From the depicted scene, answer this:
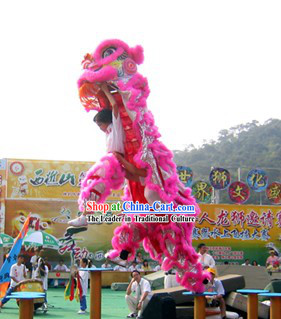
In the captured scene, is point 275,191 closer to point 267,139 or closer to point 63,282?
point 63,282

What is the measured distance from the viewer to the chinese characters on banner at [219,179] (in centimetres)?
1930

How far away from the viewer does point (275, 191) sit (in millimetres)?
20188

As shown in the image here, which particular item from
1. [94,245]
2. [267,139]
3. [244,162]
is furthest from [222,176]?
[267,139]

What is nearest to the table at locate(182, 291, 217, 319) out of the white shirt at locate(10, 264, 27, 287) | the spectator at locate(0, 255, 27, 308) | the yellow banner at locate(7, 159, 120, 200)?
the spectator at locate(0, 255, 27, 308)

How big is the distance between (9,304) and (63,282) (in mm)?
4737

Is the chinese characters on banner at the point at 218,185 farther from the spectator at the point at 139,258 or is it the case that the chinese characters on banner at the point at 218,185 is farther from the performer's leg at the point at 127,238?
the performer's leg at the point at 127,238

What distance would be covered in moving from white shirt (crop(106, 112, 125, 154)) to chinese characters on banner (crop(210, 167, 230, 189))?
12.7m

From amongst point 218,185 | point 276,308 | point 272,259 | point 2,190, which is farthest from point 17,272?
point 218,185

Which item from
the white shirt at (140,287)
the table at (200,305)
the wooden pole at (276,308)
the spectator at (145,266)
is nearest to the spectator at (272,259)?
the spectator at (145,266)

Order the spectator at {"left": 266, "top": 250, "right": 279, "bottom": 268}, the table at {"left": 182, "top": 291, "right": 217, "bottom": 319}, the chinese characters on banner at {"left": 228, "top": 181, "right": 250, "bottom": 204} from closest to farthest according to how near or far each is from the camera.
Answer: the table at {"left": 182, "top": 291, "right": 217, "bottom": 319} < the spectator at {"left": 266, "top": 250, "right": 279, "bottom": 268} < the chinese characters on banner at {"left": 228, "top": 181, "right": 250, "bottom": 204}

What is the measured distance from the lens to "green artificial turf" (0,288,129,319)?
1041cm

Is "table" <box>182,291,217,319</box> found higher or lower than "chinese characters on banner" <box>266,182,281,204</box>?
lower

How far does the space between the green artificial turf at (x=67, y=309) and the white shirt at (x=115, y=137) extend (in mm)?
4394

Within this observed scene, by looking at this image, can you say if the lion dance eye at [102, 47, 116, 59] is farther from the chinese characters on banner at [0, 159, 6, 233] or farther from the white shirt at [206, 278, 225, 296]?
the chinese characters on banner at [0, 159, 6, 233]
